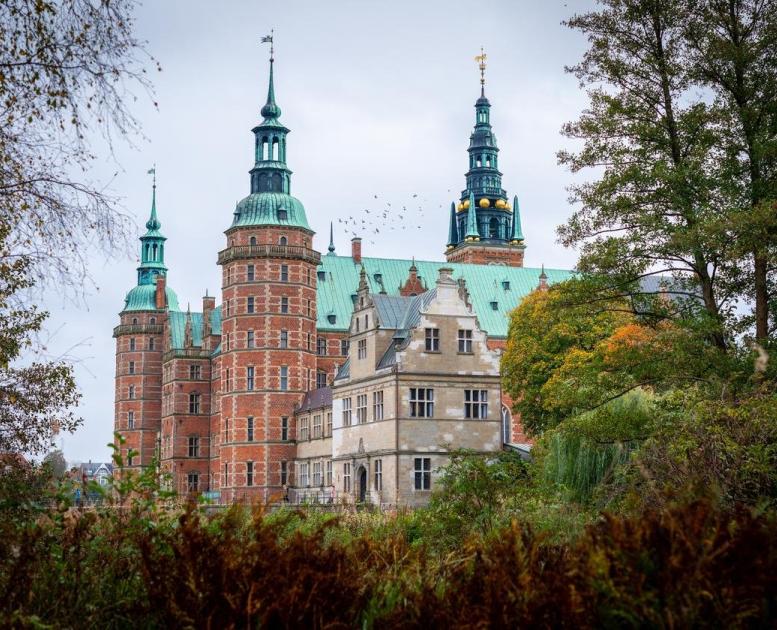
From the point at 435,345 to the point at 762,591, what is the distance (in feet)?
123

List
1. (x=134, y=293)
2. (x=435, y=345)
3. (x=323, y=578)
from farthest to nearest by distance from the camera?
(x=134, y=293), (x=435, y=345), (x=323, y=578)

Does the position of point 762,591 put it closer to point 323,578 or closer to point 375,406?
point 323,578

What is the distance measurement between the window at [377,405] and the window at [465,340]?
353 cm

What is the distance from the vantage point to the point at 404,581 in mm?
7699

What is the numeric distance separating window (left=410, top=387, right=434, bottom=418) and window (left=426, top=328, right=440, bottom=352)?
159 cm

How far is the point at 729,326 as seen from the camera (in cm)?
2041

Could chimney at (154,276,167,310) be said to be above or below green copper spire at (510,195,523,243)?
below

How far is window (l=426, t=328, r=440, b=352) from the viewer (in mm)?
42875

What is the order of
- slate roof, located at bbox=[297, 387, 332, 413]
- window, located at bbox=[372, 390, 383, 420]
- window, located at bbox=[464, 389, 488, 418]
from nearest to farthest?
window, located at bbox=[464, 389, 488, 418], window, located at bbox=[372, 390, 383, 420], slate roof, located at bbox=[297, 387, 332, 413]

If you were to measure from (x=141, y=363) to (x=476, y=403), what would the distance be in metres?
36.8

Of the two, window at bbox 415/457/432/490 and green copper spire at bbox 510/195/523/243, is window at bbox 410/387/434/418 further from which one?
green copper spire at bbox 510/195/523/243

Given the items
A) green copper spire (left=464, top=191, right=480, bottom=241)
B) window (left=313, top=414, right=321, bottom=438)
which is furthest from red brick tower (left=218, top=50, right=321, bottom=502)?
green copper spire (left=464, top=191, right=480, bottom=241)

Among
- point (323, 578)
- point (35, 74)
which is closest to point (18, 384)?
point (35, 74)

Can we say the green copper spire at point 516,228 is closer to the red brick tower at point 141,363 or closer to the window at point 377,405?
the red brick tower at point 141,363
